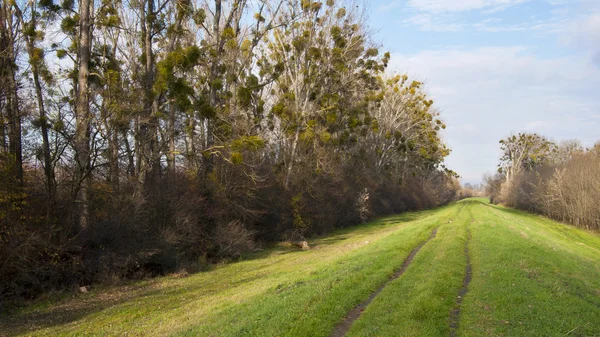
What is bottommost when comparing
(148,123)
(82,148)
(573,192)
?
(573,192)

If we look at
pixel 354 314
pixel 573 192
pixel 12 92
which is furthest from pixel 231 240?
pixel 573 192

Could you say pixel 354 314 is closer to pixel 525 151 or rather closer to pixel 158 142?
pixel 158 142

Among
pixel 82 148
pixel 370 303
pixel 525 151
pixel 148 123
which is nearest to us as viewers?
pixel 370 303

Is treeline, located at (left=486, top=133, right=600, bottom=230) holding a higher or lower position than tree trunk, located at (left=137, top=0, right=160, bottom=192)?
lower

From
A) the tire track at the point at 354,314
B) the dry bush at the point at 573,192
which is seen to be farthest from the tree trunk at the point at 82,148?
the dry bush at the point at 573,192

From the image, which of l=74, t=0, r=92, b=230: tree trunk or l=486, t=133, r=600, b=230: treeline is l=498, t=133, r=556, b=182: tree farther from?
l=74, t=0, r=92, b=230: tree trunk

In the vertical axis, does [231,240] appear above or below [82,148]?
below

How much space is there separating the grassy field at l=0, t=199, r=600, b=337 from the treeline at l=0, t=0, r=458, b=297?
189 centimetres

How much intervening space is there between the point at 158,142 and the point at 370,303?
14.7 meters

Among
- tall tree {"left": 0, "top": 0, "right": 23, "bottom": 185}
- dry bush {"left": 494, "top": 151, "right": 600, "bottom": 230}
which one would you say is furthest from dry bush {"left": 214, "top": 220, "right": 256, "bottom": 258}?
dry bush {"left": 494, "top": 151, "right": 600, "bottom": 230}

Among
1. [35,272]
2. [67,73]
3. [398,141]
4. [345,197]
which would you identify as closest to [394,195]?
[398,141]

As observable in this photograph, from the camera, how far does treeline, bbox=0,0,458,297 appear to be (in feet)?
47.3

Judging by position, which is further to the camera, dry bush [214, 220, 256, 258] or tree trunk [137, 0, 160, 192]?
dry bush [214, 220, 256, 258]

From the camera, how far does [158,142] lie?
2069 cm
